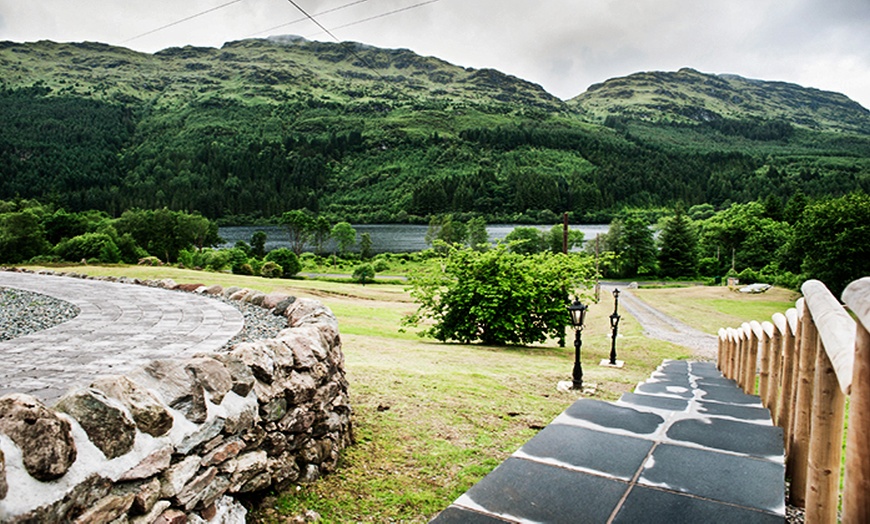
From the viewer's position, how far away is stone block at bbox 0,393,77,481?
1.80 m

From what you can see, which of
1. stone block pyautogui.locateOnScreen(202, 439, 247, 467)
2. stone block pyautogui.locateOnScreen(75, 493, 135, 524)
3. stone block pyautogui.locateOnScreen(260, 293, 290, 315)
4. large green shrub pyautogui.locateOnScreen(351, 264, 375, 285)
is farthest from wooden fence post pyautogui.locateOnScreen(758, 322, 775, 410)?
large green shrub pyautogui.locateOnScreen(351, 264, 375, 285)

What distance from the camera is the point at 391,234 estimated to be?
4540 inches

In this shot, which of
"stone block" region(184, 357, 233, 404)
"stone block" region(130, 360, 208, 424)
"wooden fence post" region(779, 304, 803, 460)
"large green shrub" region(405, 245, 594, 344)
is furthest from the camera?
"large green shrub" region(405, 245, 594, 344)

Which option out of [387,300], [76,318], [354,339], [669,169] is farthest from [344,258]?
[669,169]

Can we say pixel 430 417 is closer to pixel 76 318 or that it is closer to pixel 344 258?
pixel 76 318

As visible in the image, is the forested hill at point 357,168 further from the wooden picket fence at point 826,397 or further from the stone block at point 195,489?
the wooden picket fence at point 826,397

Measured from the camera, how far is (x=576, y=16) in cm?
2148

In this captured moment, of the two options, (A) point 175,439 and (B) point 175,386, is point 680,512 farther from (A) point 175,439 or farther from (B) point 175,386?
(B) point 175,386

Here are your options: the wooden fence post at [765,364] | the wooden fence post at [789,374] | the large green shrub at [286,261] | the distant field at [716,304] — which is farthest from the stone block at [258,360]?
the large green shrub at [286,261]

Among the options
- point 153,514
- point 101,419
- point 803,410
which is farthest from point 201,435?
point 803,410

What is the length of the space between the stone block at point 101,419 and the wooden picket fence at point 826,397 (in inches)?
97.0

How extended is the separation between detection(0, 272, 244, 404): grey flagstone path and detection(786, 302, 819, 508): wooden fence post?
4263 mm

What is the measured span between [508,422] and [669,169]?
16523 cm

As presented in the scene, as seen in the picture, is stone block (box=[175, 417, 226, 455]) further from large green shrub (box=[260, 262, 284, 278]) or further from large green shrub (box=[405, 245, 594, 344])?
large green shrub (box=[260, 262, 284, 278])
